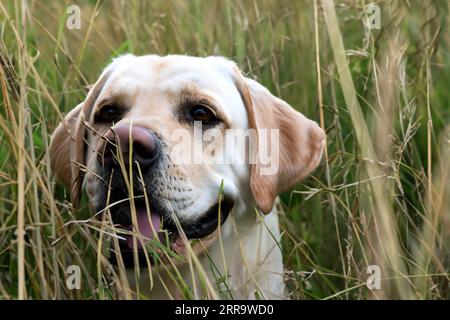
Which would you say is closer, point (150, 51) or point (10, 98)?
point (10, 98)

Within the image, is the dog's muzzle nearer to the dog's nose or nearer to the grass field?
the dog's nose

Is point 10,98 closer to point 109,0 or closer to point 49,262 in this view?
point 49,262

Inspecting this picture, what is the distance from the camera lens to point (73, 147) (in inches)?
121

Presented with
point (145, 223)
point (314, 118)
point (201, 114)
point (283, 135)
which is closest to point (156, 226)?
point (145, 223)

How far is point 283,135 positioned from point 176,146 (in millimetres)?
477

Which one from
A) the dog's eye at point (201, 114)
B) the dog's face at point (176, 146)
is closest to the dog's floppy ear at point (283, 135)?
the dog's face at point (176, 146)

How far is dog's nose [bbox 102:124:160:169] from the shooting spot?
263cm

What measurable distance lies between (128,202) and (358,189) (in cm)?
79

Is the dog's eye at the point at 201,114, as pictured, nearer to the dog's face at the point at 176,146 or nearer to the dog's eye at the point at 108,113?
the dog's face at the point at 176,146

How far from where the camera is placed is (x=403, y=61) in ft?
10.9

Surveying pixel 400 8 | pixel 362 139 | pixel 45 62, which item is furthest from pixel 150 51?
pixel 362 139

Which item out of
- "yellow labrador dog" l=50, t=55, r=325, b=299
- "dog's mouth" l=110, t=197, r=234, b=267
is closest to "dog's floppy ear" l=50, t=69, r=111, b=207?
"yellow labrador dog" l=50, t=55, r=325, b=299

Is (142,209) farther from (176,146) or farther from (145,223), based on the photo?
(176,146)

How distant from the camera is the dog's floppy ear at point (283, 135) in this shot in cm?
305
